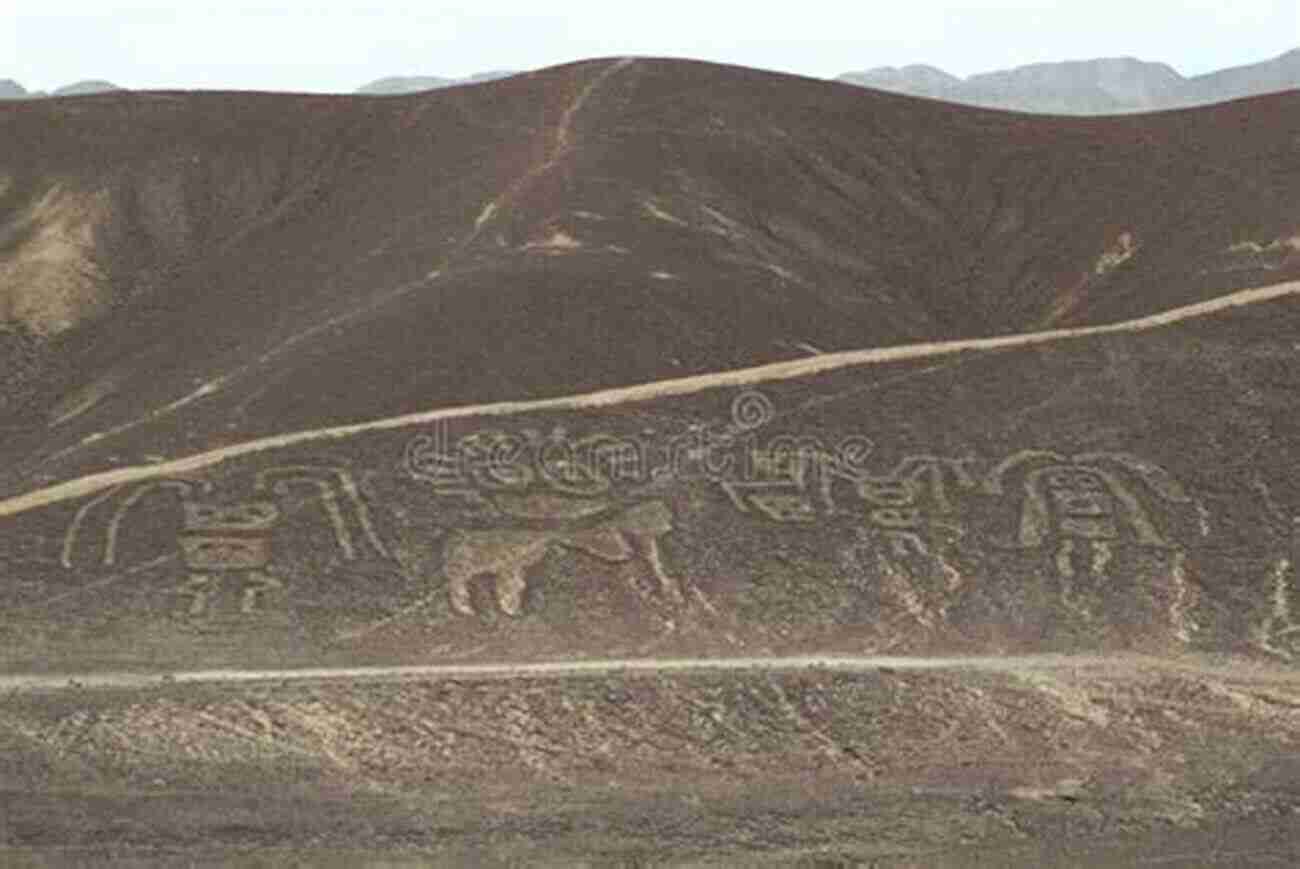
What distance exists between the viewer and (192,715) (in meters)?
33.5

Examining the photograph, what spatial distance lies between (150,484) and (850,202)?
52.5 metres

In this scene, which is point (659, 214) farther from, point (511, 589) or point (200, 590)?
point (200, 590)

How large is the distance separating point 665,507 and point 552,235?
34.9 m

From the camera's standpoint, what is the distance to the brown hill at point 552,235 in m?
69.3

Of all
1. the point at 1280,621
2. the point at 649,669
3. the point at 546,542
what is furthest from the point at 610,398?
the point at 1280,621

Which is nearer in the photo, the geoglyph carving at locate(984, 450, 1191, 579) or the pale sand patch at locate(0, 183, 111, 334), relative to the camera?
the geoglyph carving at locate(984, 450, 1191, 579)

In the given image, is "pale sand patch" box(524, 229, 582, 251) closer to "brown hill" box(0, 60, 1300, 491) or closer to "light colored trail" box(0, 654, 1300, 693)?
"brown hill" box(0, 60, 1300, 491)

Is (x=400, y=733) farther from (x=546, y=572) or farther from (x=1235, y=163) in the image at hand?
(x=1235, y=163)

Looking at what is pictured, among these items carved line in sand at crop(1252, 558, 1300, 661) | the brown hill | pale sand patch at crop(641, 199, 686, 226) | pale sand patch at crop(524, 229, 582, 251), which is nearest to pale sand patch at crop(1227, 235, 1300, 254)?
the brown hill

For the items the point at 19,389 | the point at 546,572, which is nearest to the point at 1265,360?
the point at 546,572

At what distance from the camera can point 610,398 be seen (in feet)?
180

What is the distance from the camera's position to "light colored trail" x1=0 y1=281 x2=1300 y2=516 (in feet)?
160

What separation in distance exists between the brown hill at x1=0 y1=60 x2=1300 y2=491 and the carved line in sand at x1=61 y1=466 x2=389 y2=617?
1114cm

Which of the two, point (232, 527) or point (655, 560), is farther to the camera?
point (232, 527)
